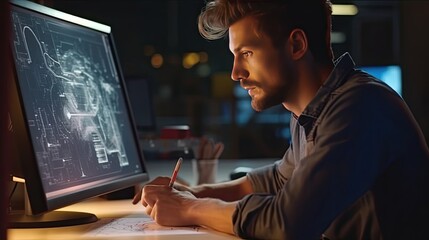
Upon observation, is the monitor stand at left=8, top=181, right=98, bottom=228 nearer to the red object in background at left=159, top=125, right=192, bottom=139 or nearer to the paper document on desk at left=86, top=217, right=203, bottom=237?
the paper document on desk at left=86, top=217, right=203, bottom=237

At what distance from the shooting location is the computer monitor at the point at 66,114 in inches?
55.2

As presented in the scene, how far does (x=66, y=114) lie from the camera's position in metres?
1.59

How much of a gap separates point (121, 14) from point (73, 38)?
377cm

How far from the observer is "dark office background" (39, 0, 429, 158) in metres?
4.77

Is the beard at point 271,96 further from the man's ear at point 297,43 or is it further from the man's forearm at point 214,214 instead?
the man's forearm at point 214,214

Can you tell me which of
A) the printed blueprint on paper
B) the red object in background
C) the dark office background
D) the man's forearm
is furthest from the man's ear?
the dark office background

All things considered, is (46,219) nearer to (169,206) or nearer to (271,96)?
(169,206)

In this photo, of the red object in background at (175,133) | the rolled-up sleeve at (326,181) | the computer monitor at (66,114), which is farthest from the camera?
the red object in background at (175,133)

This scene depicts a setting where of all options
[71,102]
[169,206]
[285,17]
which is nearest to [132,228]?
[169,206]

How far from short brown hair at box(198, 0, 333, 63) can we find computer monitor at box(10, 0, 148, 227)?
13.9 inches

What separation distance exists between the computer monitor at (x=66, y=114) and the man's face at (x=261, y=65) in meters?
0.39

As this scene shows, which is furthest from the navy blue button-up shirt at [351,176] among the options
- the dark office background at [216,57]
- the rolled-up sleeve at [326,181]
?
the dark office background at [216,57]

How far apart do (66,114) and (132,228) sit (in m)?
0.29

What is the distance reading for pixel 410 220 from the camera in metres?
1.43
